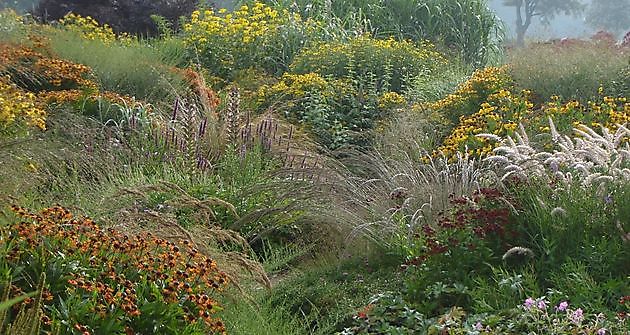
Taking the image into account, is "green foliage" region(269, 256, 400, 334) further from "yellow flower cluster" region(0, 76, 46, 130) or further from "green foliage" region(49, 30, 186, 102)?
"green foliage" region(49, 30, 186, 102)

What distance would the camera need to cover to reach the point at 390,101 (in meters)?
10.0

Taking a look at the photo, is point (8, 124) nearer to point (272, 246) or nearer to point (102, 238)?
point (272, 246)

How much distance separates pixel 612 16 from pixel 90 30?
5564 centimetres

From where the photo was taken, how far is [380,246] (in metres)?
5.80

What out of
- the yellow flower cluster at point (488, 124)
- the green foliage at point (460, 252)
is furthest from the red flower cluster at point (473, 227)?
the yellow flower cluster at point (488, 124)

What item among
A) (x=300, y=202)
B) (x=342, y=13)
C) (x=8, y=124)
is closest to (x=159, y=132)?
(x=8, y=124)

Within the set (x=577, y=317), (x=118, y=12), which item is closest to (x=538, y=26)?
(x=118, y=12)

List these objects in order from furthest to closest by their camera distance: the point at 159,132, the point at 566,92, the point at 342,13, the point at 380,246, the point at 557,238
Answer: the point at 342,13
the point at 566,92
the point at 159,132
the point at 380,246
the point at 557,238

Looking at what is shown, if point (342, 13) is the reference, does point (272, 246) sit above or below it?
below

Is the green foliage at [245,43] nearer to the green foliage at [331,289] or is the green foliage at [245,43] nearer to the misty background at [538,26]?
the misty background at [538,26]

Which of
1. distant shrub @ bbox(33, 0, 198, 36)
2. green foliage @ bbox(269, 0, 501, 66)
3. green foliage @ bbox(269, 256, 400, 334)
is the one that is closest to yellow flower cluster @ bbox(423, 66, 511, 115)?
green foliage @ bbox(269, 256, 400, 334)

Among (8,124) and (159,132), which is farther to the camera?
(159,132)

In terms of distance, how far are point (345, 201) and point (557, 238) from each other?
71.9 inches

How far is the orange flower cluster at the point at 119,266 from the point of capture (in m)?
3.51
